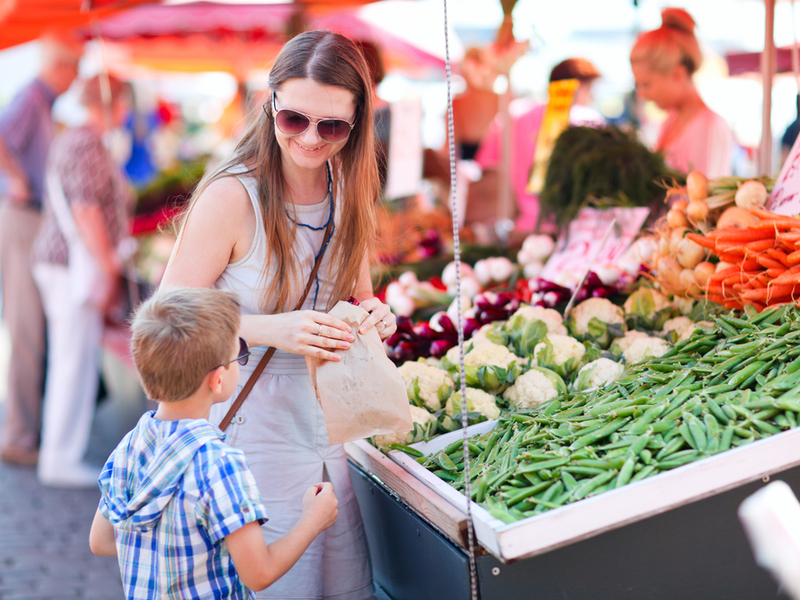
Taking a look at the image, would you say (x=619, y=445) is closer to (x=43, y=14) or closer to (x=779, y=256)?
(x=779, y=256)

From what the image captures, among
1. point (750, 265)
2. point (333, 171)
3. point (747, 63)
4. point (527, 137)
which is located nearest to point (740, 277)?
point (750, 265)

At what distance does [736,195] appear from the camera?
2391mm

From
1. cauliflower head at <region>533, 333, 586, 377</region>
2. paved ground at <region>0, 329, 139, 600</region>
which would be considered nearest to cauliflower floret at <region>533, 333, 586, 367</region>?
cauliflower head at <region>533, 333, 586, 377</region>

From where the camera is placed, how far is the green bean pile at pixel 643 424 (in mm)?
1423

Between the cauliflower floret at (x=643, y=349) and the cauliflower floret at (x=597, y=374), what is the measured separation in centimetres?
12

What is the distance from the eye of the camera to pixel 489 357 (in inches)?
87.7

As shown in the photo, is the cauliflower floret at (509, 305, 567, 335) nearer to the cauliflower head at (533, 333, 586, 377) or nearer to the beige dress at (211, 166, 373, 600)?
the cauliflower head at (533, 333, 586, 377)

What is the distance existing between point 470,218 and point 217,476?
13.5 ft

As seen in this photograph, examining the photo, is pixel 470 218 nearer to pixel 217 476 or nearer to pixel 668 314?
pixel 668 314

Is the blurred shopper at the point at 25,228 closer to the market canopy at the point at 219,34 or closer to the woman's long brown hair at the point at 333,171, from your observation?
the market canopy at the point at 219,34

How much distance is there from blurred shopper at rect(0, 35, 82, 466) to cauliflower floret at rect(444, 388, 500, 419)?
4.03m

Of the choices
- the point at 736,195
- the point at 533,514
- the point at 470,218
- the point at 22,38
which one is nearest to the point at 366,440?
the point at 533,514

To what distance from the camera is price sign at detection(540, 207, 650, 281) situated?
2.83 metres

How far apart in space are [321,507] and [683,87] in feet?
11.1
